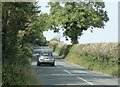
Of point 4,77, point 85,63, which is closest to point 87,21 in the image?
point 85,63

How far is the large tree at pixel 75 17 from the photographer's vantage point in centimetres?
5012

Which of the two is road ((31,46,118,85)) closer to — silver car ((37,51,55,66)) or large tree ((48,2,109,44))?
silver car ((37,51,55,66))

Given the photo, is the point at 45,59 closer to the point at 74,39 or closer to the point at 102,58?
the point at 102,58

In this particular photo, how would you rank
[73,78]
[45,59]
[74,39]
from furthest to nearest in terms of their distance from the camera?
[74,39] < [45,59] < [73,78]

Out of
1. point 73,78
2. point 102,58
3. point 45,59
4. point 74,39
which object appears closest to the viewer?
point 73,78

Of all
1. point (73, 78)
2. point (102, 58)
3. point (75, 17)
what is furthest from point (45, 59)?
point (75, 17)

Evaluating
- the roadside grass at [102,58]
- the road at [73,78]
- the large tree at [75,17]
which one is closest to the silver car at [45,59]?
the roadside grass at [102,58]

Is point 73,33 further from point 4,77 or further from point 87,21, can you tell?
point 4,77

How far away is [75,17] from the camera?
49438 mm

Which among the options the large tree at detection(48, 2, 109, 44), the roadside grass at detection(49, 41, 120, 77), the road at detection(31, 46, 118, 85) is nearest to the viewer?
the road at detection(31, 46, 118, 85)

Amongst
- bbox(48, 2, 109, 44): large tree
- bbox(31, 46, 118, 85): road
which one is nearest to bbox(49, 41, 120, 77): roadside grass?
bbox(31, 46, 118, 85): road

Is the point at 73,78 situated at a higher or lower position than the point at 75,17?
lower

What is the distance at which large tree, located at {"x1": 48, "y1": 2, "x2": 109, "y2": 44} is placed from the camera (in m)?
50.1

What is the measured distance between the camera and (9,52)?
57.9ft
